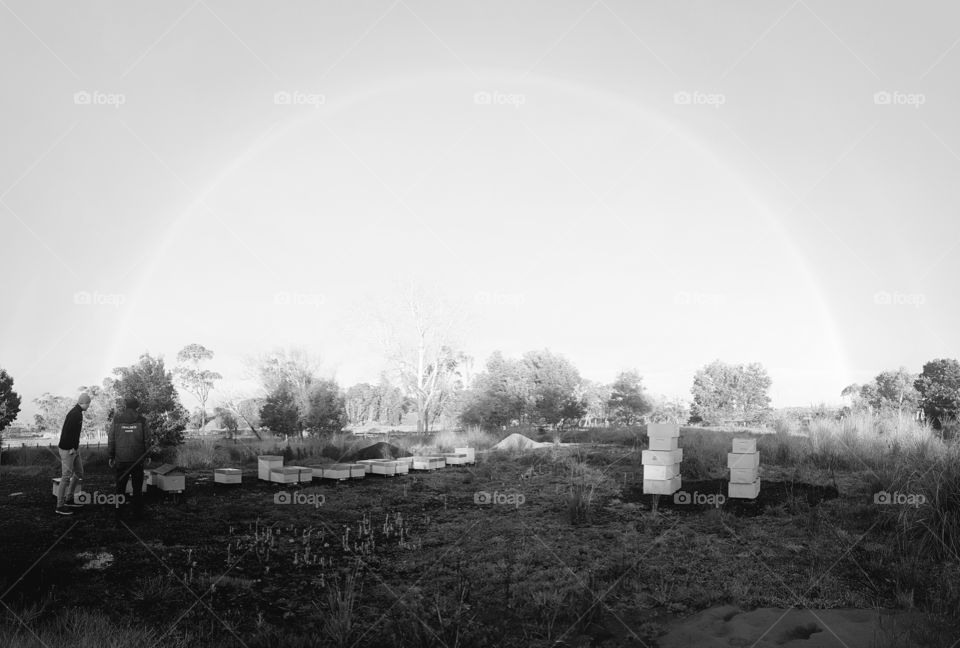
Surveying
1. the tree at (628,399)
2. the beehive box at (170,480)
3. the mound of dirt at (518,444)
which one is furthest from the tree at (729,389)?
the beehive box at (170,480)

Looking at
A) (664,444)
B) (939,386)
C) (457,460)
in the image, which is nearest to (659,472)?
(664,444)

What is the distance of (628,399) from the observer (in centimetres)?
5278

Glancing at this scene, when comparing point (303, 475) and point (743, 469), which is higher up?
point (743, 469)

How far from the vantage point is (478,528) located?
32.2 ft

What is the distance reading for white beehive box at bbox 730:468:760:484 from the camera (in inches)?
417

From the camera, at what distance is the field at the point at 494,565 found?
568 cm

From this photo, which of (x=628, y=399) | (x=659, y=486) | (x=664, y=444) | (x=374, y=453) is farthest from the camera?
(x=628, y=399)

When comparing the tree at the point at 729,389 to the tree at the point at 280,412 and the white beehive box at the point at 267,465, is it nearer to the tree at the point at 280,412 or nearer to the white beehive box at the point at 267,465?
the tree at the point at 280,412

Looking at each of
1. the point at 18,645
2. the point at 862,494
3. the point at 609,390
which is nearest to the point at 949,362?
the point at 609,390

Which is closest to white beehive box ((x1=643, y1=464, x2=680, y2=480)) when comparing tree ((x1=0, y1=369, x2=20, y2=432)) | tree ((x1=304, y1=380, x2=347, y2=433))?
tree ((x1=304, y1=380, x2=347, y2=433))

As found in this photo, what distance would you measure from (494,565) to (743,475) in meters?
5.02

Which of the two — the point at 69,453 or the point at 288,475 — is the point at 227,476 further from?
the point at 69,453

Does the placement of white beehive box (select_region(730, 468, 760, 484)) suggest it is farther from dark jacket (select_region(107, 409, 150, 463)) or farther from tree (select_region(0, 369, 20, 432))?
tree (select_region(0, 369, 20, 432))

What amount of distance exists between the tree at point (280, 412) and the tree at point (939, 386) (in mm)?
33997
